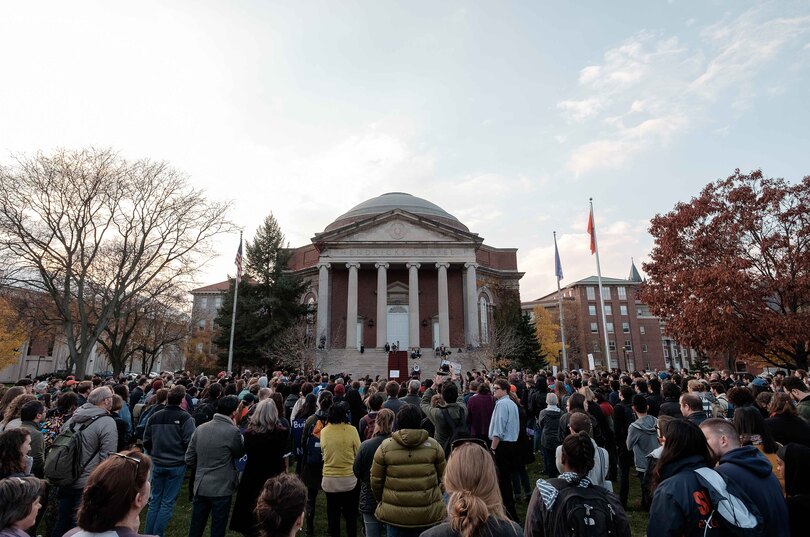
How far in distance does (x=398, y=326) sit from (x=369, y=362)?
7.56 metres

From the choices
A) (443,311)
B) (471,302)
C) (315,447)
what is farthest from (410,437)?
(471,302)

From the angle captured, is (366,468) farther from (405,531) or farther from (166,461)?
(166,461)

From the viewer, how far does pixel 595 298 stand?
74.6 metres

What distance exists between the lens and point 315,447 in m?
6.79

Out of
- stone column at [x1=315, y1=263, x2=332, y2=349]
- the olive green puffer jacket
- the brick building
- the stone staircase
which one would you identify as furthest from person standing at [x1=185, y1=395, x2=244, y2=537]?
the brick building

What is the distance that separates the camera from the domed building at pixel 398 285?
3941 cm

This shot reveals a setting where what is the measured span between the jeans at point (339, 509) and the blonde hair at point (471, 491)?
3.74 m

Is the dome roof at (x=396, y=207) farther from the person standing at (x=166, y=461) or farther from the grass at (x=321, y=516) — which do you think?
the person standing at (x=166, y=461)

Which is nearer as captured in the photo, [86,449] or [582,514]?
[582,514]

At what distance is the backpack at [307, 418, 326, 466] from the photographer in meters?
6.80

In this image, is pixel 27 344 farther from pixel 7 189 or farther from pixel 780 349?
A: pixel 780 349

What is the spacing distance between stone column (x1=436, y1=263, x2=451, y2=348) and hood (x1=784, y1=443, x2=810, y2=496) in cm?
3478

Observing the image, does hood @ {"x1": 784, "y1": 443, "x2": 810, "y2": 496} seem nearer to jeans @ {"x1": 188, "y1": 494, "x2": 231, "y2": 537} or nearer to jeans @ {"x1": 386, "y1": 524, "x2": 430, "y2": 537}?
jeans @ {"x1": 386, "y1": 524, "x2": 430, "y2": 537}

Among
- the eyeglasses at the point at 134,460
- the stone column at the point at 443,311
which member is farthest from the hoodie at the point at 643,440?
the stone column at the point at 443,311
